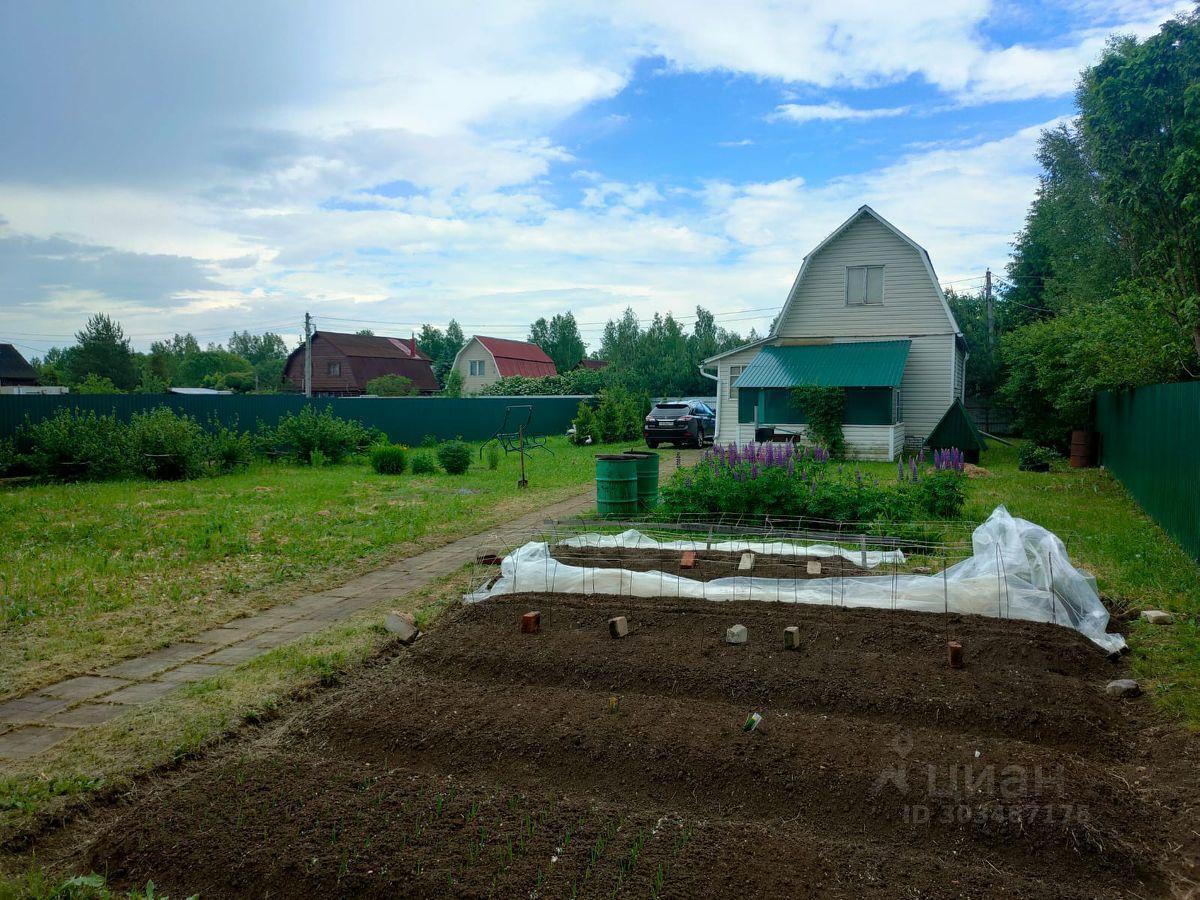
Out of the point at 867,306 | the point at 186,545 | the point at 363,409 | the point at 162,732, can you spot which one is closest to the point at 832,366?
the point at 867,306

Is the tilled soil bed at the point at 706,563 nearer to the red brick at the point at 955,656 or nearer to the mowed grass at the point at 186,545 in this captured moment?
the red brick at the point at 955,656

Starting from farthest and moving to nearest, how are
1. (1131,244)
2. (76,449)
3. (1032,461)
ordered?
1. (1032,461)
2. (76,449)
3. (1131,244)

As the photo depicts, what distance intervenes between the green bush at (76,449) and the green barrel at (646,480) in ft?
34.6

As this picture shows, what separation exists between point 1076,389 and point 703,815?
15.8m

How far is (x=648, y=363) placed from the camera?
33688 millimetres

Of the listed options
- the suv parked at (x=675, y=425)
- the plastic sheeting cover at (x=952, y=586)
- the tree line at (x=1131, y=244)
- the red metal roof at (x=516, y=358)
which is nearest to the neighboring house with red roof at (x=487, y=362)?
the red metal roof at (x=516, y=358)

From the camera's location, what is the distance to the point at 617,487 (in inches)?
364

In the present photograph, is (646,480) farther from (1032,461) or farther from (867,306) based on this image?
(867,306)


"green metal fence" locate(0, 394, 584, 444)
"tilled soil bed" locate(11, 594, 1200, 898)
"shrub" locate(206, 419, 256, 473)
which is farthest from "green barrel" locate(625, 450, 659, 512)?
"green metal fence" locate(0, 394, 584, 444)

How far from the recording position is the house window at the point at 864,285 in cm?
1873

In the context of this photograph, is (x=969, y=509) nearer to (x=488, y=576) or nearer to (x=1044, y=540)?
(x=1044, y=540)

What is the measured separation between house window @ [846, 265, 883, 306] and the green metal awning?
1045 millimetres

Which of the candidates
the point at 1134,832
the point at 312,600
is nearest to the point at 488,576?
the point at 312,600

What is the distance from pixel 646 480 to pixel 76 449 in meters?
11.3
